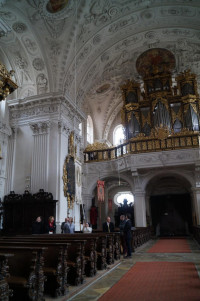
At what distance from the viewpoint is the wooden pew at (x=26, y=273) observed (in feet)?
12.0

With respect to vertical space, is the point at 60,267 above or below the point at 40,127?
below

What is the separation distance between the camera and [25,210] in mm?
13125

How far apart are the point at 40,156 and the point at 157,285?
33.9 feet

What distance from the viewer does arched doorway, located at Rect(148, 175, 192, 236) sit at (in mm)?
21031

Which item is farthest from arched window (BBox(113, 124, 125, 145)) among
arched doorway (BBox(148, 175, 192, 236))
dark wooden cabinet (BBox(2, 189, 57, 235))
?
dark wooden cabinet (BBox(2, 189, 57, 235))

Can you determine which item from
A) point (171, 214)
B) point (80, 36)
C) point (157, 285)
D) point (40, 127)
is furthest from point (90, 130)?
point (157, 285)

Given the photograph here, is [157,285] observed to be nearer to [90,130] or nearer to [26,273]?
[26,273]

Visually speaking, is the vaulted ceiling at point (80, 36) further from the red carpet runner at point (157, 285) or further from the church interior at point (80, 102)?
the red carpet runner at point (157, 285)

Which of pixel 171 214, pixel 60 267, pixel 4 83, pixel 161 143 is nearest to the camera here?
pixel 60 267

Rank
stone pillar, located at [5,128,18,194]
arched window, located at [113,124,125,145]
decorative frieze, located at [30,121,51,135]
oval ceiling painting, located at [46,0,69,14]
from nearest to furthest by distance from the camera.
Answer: oval ceiling painting, located at [46,0,69,14], stone pillar, located at [5,128,18,194], decorative frieze, located at [30,121,51,135], arched window, located at [113,124,125,145]

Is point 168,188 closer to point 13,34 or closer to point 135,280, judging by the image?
point 13,34

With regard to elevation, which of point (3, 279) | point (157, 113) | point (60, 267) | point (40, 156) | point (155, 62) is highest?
point (155, 62)

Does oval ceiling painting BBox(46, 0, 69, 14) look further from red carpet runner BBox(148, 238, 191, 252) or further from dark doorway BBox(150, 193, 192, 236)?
dark doorway BBox(150, 193, 192, 236)

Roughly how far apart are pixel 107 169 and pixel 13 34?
9489 mm
